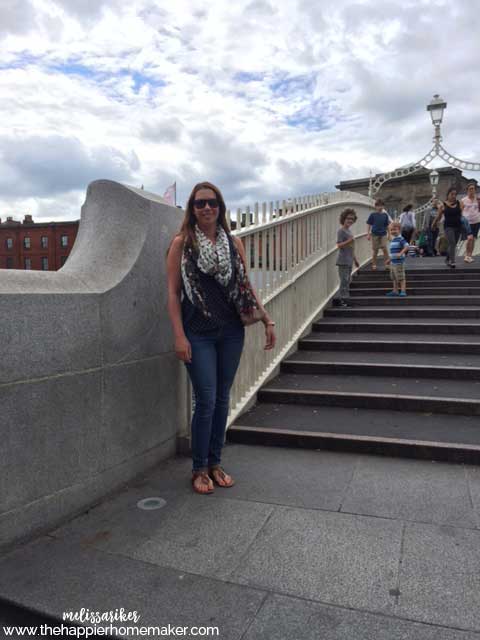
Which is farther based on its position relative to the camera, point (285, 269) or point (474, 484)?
point (285, 269)

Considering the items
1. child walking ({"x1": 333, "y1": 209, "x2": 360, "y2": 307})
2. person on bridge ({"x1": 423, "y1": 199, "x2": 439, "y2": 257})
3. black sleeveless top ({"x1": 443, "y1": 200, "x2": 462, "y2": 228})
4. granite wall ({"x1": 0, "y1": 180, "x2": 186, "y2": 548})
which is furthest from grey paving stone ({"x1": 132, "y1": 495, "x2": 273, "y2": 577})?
person on bridge ({"x1": 423, "y1": 199, "x2": 439, "y2": 257})

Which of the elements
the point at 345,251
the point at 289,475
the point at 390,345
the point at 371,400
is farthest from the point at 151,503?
the point at 345,251

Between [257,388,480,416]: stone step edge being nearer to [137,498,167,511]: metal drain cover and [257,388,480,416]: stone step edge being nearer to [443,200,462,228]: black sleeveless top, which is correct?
[137,498,167,511]: metal drain cover

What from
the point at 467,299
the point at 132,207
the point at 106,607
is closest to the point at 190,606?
the point at 106,607

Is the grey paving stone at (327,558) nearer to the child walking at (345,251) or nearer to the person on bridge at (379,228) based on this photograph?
the child walking at (345,251)

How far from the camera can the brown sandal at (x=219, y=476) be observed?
322 centimetres

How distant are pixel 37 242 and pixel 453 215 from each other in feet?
234

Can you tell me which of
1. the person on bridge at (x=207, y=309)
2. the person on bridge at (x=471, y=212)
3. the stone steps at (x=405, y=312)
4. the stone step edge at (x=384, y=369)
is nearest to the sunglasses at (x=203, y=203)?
the person on bridge at (x=207, y=309)

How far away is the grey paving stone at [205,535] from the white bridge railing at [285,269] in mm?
1381

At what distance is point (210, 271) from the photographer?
304cm

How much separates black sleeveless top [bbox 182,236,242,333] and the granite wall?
0.41 m

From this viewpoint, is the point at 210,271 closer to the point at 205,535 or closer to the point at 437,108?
the point at 205,535

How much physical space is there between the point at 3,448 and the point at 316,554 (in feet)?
5.29

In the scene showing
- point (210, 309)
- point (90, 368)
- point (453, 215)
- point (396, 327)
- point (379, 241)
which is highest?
point (453, 215)
